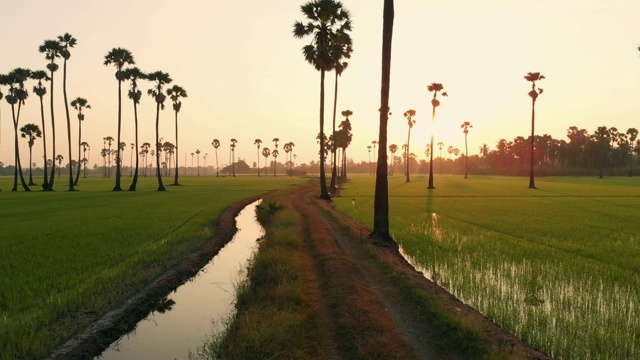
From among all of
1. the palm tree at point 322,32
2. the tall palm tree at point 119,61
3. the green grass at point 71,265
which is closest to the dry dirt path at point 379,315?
the green grass at point 71,265

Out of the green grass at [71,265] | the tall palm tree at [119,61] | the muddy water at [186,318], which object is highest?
the tall palm tree at [119,61]

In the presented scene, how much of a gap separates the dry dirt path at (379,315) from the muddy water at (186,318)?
9.89 feet

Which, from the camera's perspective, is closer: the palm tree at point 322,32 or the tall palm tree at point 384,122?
the tall palm tree at point 384,122

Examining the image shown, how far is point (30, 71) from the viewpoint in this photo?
261 feet

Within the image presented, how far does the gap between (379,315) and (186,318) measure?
5399mm

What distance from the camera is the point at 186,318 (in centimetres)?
1141

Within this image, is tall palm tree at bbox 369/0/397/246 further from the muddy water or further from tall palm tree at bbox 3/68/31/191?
tall palm tree at bbox 3/68/31/191

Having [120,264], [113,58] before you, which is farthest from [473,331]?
[113,58]

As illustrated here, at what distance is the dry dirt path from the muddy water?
3015 millimetres

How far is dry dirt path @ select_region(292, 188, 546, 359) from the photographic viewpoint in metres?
8.09

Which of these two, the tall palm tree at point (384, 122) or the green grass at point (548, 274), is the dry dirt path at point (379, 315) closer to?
the green grass at point (548, 274)

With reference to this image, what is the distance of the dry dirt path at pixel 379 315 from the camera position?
8.09 m

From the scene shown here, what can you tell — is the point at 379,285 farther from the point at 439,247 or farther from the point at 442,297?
the point at 439,247

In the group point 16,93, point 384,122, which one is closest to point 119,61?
point 16,93
